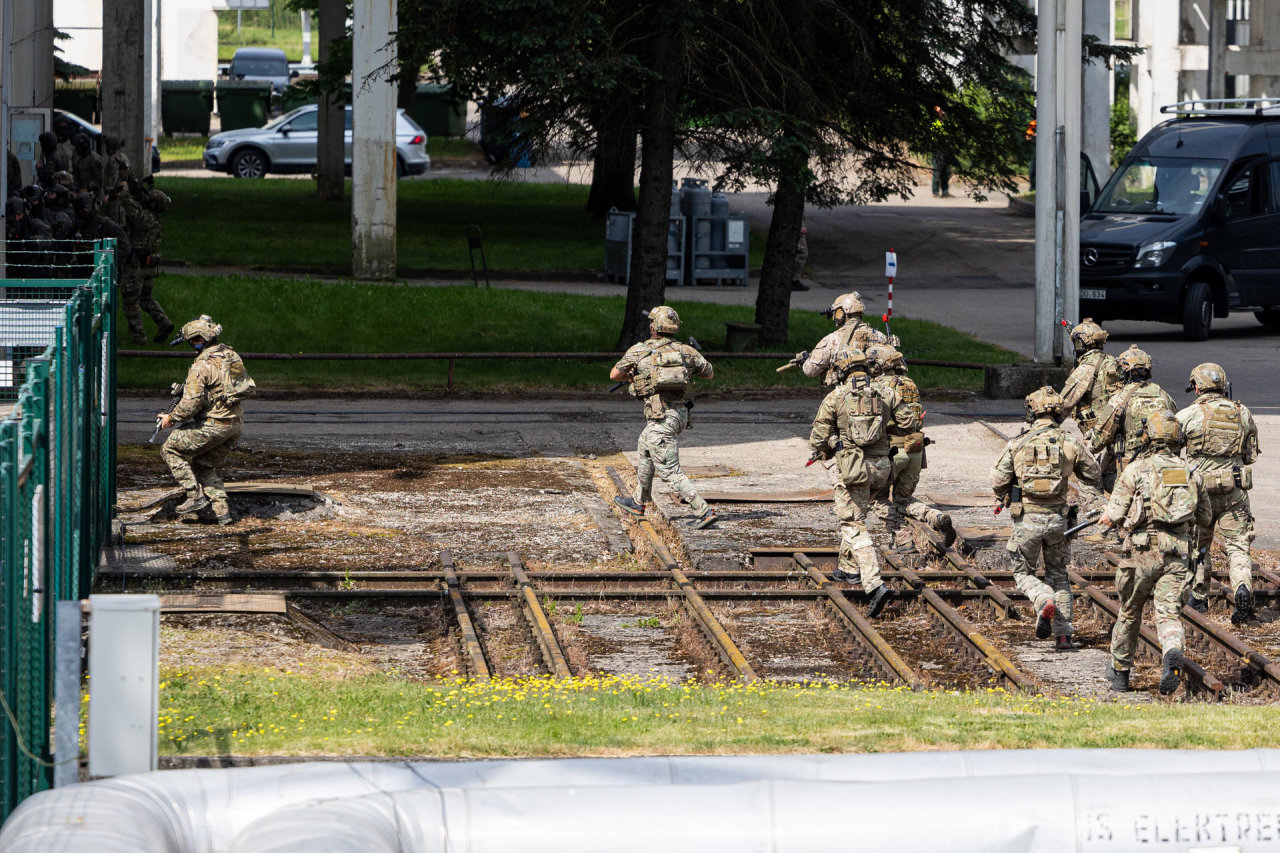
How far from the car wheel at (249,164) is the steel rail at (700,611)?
33.8 metres

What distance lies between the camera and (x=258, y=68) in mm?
63594

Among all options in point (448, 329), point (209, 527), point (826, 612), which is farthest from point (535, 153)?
point (826, 612)

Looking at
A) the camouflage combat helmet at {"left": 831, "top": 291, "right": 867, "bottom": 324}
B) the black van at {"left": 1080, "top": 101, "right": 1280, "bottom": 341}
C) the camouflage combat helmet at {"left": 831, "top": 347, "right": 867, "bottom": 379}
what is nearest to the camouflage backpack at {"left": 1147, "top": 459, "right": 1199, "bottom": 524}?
the camouflage combat helmet at {"left": 831, "top": 347, "right": 867, "bottom": 379}

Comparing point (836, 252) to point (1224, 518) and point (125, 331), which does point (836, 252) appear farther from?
point (1224, 518)

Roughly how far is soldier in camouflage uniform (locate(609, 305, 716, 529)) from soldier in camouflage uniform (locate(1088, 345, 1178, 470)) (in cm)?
303

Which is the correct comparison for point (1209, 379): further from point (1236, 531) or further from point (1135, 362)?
point (1236, 531)

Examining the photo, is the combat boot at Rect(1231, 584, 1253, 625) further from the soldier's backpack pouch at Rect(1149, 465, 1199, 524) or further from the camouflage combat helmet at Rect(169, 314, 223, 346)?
the camouflage combat helmet at Rect(169, 314, 223, 346)

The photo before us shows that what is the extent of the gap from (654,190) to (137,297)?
6.35 metres

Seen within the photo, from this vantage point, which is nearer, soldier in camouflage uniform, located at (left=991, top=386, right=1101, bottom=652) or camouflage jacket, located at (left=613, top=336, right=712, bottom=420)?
soldier in camouflage uniform, located at (left=991, top=386, right=1101, bottom=652)

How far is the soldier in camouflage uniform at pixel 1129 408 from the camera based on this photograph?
1228 cm

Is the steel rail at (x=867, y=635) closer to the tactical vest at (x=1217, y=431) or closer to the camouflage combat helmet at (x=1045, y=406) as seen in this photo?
the camouflage combat helmet at (x=1045, y=406)

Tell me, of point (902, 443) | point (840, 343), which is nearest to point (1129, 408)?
point (902, 443)

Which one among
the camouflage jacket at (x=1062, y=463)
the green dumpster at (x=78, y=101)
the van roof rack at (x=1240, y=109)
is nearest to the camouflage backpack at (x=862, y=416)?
the camouflage jacket at (x=1062, y=463)

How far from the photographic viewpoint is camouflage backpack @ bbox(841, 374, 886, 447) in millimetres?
12164
